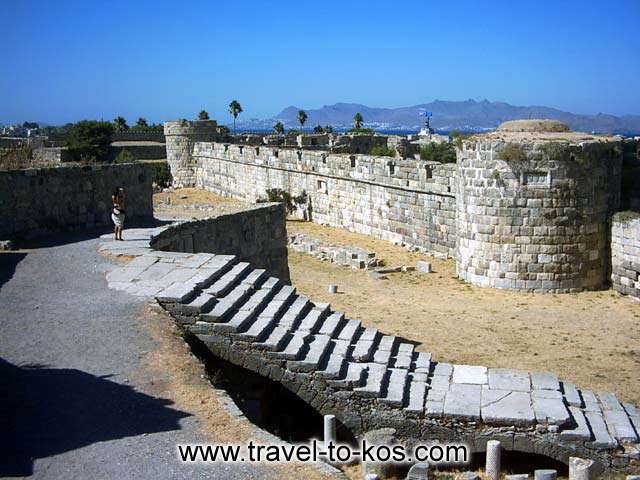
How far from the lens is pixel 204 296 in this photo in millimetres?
8664

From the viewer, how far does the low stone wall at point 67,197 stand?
488 inches

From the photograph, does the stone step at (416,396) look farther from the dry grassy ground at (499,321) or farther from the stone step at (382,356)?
the dry grassy ground at (499,321)

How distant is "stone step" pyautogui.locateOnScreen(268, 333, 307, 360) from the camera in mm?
7887

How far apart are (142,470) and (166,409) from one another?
1.00 meters

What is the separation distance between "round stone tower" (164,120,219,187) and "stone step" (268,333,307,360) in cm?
2608

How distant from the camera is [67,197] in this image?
1338 centimetres

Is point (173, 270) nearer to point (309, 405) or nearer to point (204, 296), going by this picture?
point (204, 296)

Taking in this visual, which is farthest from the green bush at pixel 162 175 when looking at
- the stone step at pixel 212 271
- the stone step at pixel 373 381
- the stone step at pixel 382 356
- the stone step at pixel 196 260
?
the stone step at pixel 373 381

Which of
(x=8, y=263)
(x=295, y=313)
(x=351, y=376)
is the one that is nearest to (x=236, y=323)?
(x=295, y=313)

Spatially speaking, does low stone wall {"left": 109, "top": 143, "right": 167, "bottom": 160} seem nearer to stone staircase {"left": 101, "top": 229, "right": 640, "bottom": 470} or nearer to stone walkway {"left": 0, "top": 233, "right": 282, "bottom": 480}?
stone walkway {"left": 0, "top": 233, "right": 282, "bottom": 480}

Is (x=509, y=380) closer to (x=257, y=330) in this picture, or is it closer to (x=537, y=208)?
(x=257, y=330)

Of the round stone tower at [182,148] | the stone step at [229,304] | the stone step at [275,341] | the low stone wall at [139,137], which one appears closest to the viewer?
the stone step at [275,341]

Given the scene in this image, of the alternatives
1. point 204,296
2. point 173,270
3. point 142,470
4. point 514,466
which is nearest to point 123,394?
point 142,470

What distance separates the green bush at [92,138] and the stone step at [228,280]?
105ft
